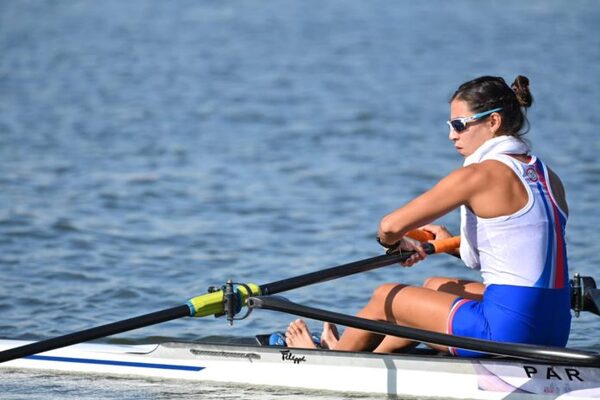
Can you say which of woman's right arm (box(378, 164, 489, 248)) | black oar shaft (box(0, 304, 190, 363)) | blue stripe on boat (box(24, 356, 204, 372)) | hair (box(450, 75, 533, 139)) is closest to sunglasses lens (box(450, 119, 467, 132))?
hair (box(450, 75, 533, 139))

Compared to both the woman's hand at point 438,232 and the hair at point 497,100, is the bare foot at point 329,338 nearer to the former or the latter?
the woman's hand at point 438,232

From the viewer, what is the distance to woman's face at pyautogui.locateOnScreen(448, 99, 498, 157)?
6.12m

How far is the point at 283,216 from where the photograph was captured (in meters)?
12.9

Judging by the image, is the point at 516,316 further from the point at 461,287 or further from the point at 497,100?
the point at 497,100

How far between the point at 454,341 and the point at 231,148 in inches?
435

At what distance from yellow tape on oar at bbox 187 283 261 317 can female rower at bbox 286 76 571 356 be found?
2.63 ft

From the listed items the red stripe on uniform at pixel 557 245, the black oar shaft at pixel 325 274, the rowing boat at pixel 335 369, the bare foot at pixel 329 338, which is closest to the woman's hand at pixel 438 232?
the black oar shaft at pixel 325 274

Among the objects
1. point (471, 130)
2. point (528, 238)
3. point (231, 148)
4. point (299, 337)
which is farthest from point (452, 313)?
point (231, 148)

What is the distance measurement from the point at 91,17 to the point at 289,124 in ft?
52.0

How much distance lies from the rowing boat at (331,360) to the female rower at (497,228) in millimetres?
180

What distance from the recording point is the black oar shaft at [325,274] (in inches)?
268

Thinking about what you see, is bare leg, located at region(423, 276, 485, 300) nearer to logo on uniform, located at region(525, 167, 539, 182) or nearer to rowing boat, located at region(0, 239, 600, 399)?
rowing boat, located at region(0, 239, 600, 399)

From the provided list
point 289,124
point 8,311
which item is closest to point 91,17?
point 289,124

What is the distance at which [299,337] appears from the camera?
6980mm
